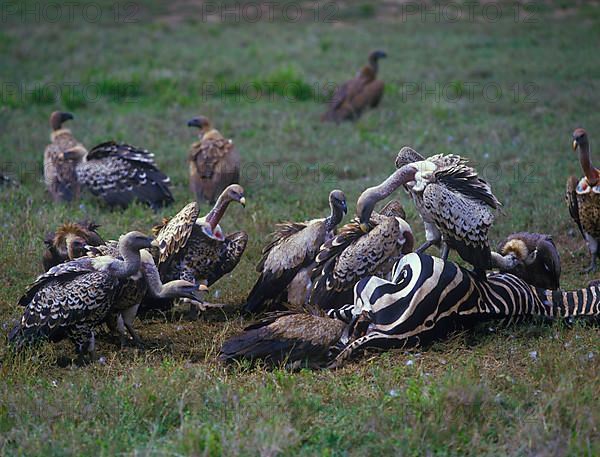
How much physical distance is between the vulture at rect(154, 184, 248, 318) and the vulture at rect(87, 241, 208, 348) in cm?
43

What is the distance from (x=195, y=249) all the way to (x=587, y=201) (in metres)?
3.28

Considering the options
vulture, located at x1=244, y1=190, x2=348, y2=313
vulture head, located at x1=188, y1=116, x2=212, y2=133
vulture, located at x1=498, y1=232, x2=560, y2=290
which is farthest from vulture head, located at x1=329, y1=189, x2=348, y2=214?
vulture head, located at x1=188, y1=116, x2=212, y2=133

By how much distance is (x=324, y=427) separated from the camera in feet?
15.7

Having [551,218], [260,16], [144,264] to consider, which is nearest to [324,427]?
[144,264]

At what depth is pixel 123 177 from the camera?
9500 mm

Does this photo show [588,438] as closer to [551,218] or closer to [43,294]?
[43,294]

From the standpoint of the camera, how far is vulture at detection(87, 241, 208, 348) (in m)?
5.99

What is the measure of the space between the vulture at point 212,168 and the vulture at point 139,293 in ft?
10.6

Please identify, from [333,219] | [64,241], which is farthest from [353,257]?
[64,241]

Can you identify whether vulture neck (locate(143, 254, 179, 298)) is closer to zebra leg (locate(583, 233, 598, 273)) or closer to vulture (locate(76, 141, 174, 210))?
vulture (locate(76, 141, 174, 210))

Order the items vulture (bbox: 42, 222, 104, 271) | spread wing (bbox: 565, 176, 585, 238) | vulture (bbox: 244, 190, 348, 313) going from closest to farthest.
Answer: vulture (bbox: 244, 190, 348, 313) → vulture (bbox: 42, 222, 104, 271) → spread wing (bbox: 565, 176, 585, 238)

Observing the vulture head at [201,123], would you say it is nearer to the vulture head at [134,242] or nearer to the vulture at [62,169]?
the vulture at [62,169]

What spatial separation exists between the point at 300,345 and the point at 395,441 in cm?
132

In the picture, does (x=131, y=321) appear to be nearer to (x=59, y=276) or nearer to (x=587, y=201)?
(x=59, y=276)
